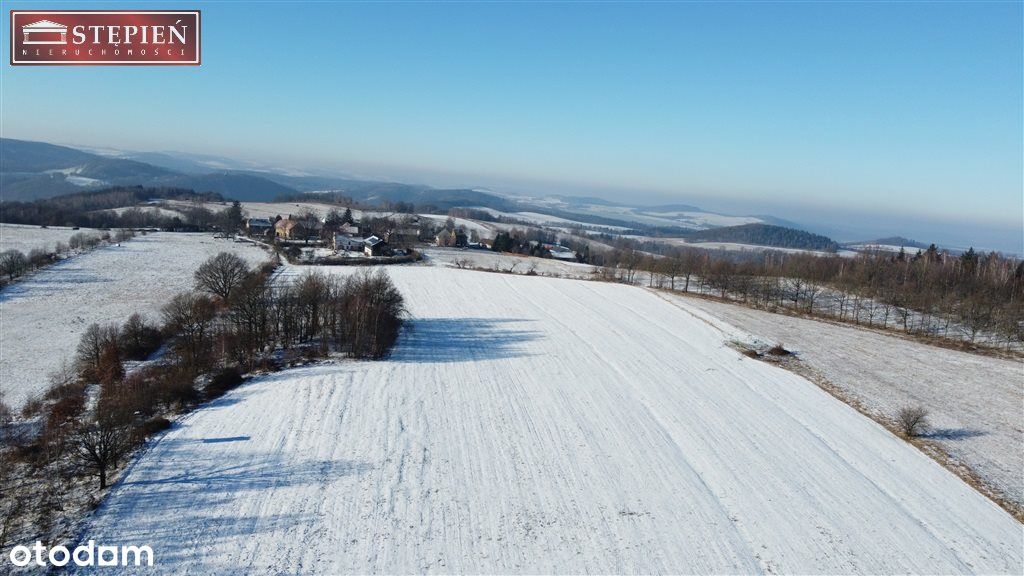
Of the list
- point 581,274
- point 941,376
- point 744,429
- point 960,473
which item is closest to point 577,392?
point 744,429

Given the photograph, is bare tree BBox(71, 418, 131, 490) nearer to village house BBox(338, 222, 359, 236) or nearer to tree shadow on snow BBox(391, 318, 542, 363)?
tree shadow on snow BBox(391, 318, 542, 363)

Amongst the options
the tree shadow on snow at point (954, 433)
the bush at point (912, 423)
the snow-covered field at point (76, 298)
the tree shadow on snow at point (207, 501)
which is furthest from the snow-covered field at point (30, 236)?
the tree shadow on snow at point (954, 433)

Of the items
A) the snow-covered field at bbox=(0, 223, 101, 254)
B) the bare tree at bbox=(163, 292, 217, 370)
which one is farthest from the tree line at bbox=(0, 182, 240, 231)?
the bare tree at bbox=(163, 292, 217, 370)

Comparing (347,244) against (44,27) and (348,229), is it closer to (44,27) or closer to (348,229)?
(348,229)

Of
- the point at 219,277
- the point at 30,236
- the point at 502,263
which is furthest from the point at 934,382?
the point at 30,236

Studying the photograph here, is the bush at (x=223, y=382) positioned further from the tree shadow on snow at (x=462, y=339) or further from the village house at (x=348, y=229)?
the village house at (x=348, y=229)

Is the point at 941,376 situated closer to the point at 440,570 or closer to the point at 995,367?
the point at 995,367
